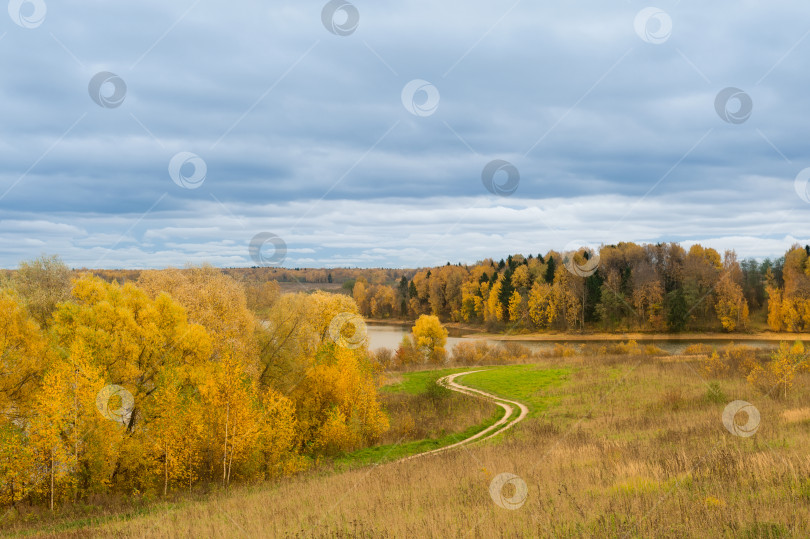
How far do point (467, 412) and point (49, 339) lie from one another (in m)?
29.5

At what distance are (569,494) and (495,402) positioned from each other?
35.9 meters

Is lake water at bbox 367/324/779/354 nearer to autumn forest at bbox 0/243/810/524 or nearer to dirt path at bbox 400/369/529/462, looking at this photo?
dirt path at bbox 400/369/529/462

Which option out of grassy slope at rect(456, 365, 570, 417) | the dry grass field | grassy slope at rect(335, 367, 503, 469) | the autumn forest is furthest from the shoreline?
the dry grass field

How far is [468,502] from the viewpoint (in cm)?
1327

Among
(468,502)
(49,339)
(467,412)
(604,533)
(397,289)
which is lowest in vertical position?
(467,412)

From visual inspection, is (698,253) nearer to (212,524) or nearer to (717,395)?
(717,395)

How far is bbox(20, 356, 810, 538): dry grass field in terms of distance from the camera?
900cm

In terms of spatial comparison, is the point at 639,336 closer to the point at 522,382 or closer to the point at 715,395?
the point at 522,382

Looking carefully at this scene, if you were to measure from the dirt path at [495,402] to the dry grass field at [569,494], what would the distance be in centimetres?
543

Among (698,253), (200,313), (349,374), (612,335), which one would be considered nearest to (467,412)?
(349,374)

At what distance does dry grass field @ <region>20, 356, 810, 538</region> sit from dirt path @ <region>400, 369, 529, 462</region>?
543cm

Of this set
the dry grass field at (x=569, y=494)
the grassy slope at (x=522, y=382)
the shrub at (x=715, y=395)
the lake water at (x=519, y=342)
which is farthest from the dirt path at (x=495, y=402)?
the lake water at (x=519, y=342)

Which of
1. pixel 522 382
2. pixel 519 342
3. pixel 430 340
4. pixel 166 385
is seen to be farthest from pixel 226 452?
pixel 519 342

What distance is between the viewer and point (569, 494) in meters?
11.9
